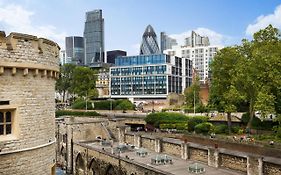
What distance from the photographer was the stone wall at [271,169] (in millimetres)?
22294

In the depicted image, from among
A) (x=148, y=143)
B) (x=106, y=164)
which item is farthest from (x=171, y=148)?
(x=106, y=164)

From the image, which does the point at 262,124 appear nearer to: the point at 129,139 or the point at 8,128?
the point at 129,139

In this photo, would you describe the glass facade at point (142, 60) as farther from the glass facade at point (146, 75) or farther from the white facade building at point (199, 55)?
the white facade building at point (199, 55)

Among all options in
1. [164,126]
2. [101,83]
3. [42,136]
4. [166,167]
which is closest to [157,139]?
[166,167]

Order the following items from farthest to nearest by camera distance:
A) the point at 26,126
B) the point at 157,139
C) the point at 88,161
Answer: the point at 88,161 < the point at 157,139 < the point at 26,126

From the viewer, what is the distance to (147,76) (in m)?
113

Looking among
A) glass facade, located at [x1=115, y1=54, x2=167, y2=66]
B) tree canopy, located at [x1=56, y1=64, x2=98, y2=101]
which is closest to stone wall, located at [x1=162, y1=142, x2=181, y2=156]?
tree canopy, located at [x1=56, y1=64, x2=98, y2=101]

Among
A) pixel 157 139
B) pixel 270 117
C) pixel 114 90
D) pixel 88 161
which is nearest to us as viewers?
pixel 157 139

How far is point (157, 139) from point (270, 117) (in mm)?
18309

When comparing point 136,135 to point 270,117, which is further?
point 270,117

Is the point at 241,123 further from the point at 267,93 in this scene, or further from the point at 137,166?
the point at 137,166

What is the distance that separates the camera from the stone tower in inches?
528

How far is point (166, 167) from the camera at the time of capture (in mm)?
26766

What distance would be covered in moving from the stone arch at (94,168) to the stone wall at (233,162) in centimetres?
1277
